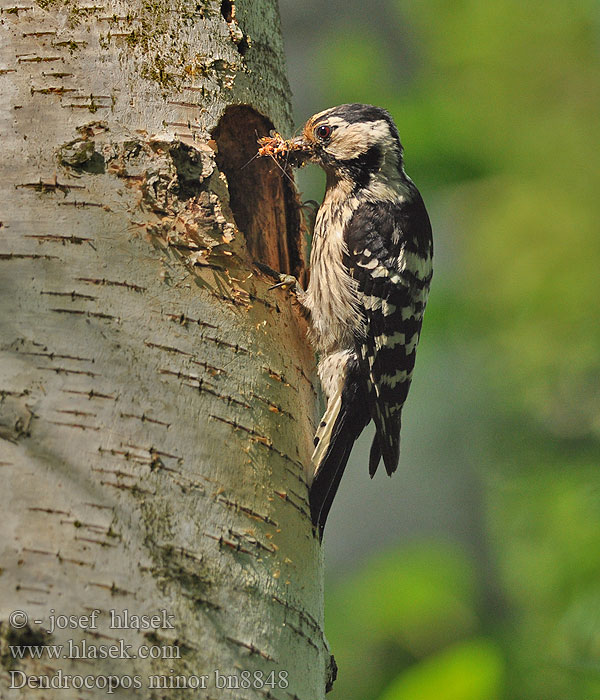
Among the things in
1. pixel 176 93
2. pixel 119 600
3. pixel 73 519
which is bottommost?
pixel 119 600

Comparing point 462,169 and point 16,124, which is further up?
point 462,169

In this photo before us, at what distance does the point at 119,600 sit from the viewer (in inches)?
69.0

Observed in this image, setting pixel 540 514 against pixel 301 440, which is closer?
pixel 301 440

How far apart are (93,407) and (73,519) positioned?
26 cm

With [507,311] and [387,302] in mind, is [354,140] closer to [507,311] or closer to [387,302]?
[387,302]

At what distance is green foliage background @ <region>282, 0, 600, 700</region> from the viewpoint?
3.81m

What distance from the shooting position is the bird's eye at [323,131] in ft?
12.4

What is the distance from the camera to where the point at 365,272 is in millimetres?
3609

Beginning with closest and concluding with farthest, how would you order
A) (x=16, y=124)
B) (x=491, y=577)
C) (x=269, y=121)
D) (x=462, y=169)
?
(x=16, y=124) < (x=269, y=121) < (x=462, y=169) < (x=491, y=577)

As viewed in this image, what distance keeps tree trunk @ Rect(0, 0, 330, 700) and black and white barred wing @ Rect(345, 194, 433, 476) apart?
2.42 feet

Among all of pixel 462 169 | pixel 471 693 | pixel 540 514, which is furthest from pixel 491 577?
pixel 462 169

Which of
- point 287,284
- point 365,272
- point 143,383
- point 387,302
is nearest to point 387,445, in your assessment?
point 387,302

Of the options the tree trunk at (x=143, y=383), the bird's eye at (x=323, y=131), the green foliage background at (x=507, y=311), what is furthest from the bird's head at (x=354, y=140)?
the tree trunk at (x=143, y=383)

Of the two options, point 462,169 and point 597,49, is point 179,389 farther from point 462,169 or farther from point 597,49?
point 597,49
